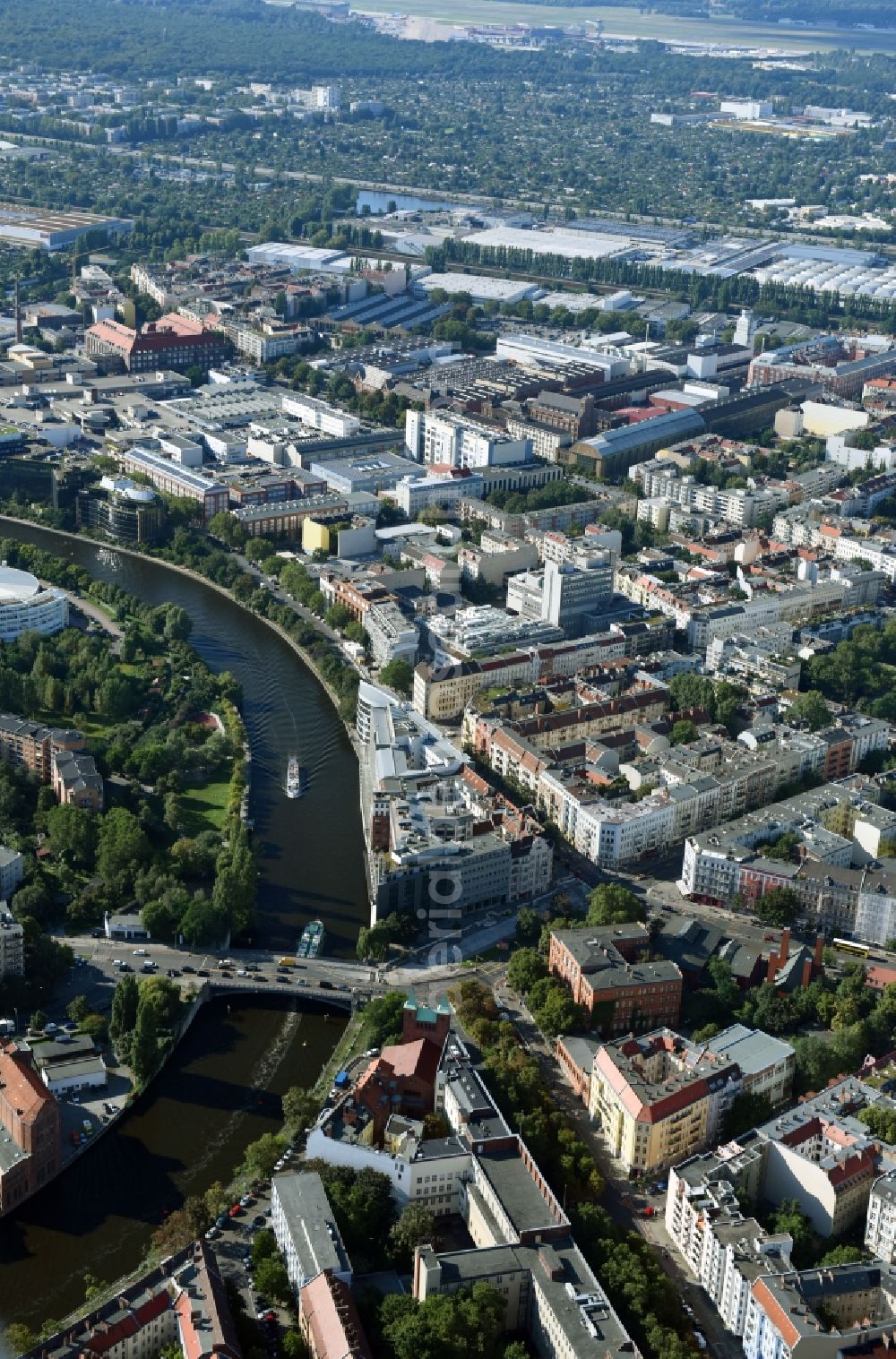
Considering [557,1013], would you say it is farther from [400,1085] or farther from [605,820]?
[605,820]

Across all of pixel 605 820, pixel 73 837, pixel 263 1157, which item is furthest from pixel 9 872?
pixel 605 820

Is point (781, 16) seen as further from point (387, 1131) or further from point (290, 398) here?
point (387, 1131)

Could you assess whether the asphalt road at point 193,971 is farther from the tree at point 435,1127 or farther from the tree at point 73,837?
the tree at point 435,1127

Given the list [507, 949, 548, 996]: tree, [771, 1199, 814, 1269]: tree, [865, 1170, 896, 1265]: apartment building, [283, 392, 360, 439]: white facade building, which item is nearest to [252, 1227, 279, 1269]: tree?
[771, 1199, 814, 1269]: tree

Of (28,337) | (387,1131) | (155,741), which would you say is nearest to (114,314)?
(28,337)

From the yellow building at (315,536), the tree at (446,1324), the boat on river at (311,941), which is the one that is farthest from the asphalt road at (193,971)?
the yellow building at (315,536)

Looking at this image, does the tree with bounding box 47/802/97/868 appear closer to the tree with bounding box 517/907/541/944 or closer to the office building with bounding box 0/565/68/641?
the tree with bounding box 517/907/541/944
